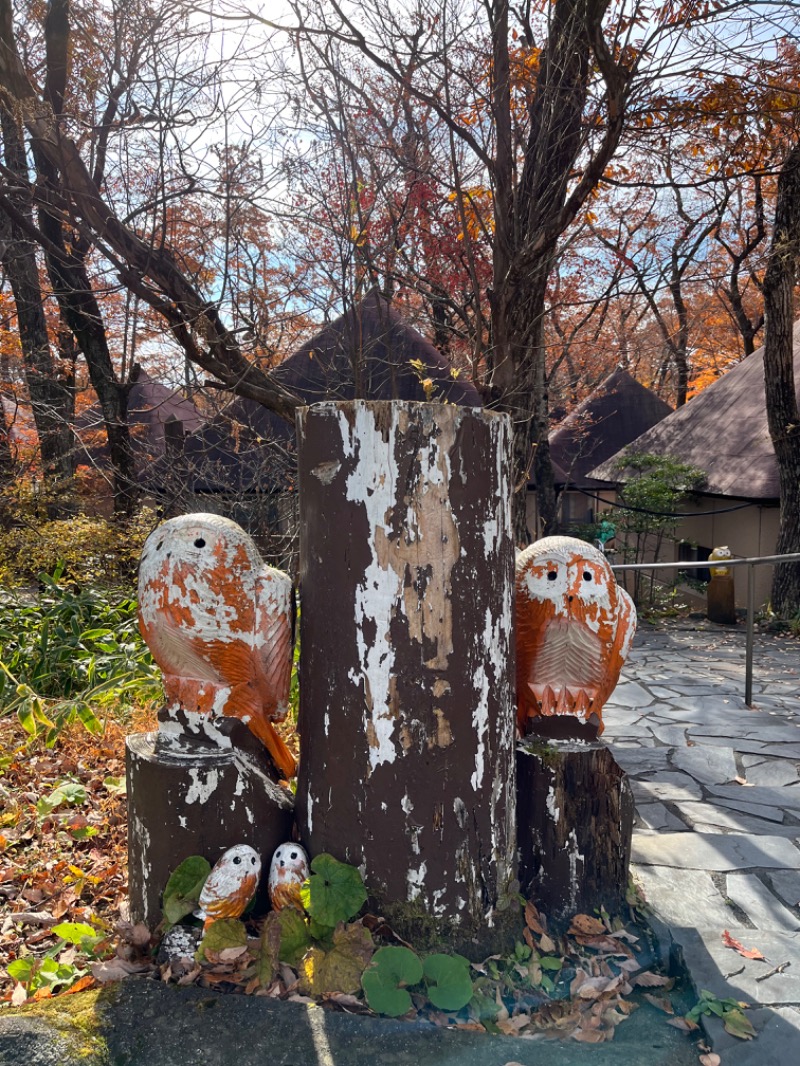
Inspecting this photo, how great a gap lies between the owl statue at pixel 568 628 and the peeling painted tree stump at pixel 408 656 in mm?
322

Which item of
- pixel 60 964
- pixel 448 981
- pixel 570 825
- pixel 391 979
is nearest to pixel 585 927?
pixel 570 825

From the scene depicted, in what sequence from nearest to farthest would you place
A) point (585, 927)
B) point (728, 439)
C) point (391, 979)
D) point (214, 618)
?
1. point (391, 979)
2. point (214, 618)
3. point (585, 927)
4. point (728, 439)

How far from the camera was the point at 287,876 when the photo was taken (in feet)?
7.04

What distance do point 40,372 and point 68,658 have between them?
5.08 metres

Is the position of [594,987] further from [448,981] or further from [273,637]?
[273,637]

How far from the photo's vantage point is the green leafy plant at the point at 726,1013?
2002mm

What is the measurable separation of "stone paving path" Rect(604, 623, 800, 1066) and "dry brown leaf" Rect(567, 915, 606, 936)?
11.2 inches

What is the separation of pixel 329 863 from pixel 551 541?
3.95 ft

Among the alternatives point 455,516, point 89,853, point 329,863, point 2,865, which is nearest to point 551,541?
point 455,516

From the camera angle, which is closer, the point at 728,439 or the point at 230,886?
the point at 230,886

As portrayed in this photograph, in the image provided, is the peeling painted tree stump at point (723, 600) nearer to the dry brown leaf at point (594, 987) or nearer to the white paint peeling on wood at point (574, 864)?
the white paint peeling on wood at point (574, 864)

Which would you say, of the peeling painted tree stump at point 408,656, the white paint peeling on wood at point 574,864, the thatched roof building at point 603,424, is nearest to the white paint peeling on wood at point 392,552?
the peeling painted tree stump at point 408,656

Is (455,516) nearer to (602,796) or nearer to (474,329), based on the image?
(602,796)

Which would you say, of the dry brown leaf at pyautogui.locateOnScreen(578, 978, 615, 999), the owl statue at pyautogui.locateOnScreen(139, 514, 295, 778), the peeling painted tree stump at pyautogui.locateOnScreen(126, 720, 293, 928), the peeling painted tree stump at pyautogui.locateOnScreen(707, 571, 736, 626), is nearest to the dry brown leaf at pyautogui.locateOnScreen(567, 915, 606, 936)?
the dry brown leaf at pyautogui.locateOnScreen(578, 978, 615, 999)
